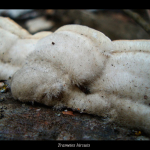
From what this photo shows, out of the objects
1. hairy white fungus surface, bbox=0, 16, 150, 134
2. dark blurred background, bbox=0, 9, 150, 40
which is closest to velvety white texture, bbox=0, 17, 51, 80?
hairy white fungus surface, bbox=0, 16, 150, 134

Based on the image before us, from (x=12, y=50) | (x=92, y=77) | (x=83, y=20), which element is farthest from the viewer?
(x=83, y=20)

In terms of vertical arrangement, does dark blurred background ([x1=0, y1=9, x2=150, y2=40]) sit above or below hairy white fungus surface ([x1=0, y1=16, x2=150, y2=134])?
above

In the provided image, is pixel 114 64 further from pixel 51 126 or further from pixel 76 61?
pixel 51 126

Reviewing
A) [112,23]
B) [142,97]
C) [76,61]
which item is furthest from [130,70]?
[112,23]

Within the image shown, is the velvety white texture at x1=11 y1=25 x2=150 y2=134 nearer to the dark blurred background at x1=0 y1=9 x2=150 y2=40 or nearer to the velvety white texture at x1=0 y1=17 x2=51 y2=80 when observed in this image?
the velvety white texture at x1=0 y1=17 x2=51 y2=80

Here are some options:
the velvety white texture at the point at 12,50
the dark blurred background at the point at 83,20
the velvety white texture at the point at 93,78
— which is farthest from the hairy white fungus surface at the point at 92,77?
the dark blurred background at the point at 83,20

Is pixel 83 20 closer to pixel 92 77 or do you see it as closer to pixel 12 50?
pixel 12 50

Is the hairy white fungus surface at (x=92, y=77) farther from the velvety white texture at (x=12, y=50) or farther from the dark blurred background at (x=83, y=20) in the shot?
the dark blurred background at (x=83, y=20)

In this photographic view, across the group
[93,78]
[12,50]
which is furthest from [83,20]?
[93,78]

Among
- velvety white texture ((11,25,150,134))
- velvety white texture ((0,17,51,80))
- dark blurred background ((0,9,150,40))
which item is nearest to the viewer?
velvety white texture ((11,25,150,134))
